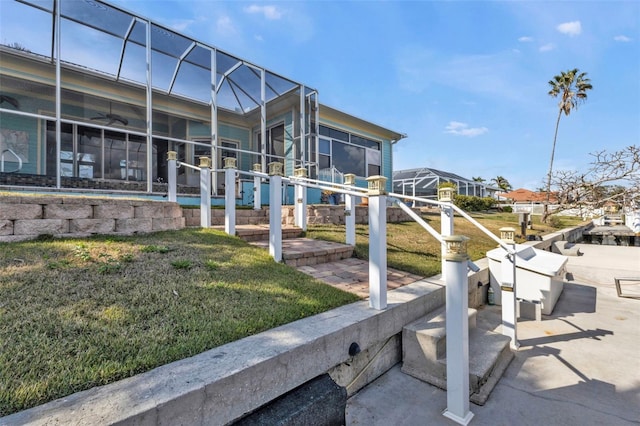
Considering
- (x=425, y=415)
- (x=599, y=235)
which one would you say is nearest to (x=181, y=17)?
(x=425, y=415)

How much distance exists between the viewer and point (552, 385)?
2197 millimetres

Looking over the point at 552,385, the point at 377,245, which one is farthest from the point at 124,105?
the point at 552,385

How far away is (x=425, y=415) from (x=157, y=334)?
5.98ft

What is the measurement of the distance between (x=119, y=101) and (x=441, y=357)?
968 centimetres

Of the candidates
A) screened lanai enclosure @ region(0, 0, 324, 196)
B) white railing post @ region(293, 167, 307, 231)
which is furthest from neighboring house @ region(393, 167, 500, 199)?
white railing post @ region(293, 167, 307, 231)

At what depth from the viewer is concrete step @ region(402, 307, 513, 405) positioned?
2123mm

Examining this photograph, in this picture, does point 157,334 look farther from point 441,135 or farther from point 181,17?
point 441,135

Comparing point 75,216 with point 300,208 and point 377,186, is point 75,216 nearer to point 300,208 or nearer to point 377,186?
point 300,208

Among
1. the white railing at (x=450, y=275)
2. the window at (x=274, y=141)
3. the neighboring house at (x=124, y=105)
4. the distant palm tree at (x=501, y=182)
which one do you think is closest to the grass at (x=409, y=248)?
the white railing at (x=450, y=275)

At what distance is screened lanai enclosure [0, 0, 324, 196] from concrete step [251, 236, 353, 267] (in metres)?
3.04

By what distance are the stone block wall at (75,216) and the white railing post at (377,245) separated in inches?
126

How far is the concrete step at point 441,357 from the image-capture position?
2.12m

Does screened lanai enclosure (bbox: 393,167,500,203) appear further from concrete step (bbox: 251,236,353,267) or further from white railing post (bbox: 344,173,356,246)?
concrete step (bbox: 251,236,353,267)

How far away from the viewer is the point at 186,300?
7.00 ft
